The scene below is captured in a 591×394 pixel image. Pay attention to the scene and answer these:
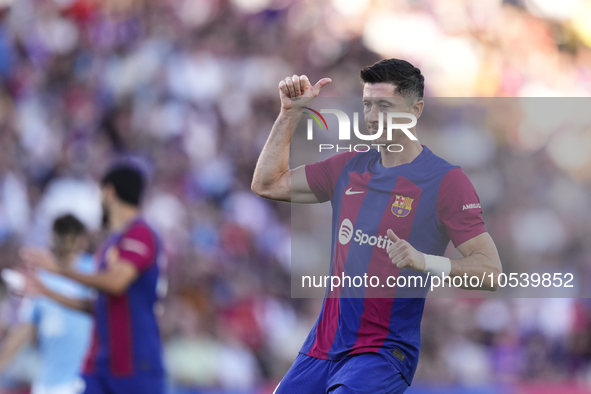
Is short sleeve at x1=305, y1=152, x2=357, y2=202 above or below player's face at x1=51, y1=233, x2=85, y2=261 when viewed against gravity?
above

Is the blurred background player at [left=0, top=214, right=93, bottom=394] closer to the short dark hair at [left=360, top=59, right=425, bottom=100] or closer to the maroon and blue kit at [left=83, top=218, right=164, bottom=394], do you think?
the maroon and blue kit at [left=83, top=218, right=164, bottom=394]

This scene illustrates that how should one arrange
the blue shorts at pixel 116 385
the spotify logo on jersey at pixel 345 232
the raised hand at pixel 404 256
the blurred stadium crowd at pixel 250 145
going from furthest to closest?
the blurred stadium crowd at pixel 250 145, the blue shorts at pixel 116 385, the spotify logo on jersey at pixel 345 232, the raised hand at pixel 404 256

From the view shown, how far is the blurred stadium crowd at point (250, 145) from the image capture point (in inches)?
359

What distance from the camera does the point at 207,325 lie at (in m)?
8.84

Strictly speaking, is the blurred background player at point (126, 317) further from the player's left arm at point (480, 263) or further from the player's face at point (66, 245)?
the player's left arm at point (480, 263)

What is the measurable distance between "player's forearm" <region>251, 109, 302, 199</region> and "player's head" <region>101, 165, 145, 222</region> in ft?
5.40

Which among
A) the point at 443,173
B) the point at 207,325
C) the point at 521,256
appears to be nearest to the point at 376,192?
the point at 443,173

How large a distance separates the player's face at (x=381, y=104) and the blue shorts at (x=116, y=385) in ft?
8.09

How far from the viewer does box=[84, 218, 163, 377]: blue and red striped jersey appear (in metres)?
5.00

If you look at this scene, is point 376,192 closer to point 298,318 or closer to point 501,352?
point 298,318

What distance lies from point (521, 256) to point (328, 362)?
22.6 feet

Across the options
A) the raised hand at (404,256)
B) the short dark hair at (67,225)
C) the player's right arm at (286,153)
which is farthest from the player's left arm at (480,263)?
the short dark hair at (67,225)

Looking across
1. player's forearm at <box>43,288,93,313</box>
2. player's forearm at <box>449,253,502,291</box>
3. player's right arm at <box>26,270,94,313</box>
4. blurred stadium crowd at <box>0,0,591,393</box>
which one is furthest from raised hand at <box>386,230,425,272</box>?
blurred stadium crowd at <box>0,0,591,393</box>

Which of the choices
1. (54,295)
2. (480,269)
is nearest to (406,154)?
(480,269)
